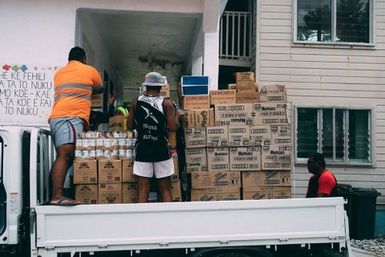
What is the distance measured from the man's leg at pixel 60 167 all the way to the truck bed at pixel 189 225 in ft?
1.32

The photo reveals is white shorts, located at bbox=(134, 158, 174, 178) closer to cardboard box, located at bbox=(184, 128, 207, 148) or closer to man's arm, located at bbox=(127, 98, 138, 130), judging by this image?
cardboard box, located at bbox=(184, 128, 207, 148)

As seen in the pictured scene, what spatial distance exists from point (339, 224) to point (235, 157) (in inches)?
49.8

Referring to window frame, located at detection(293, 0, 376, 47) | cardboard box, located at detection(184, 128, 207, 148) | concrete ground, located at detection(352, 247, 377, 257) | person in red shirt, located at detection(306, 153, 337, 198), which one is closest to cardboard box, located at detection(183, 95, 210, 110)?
cardboard box, located at detection(184, 128, 207, 148)

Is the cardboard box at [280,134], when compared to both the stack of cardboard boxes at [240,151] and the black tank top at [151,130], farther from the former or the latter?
the black tank top at [151,130]

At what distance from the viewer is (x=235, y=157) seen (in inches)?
221

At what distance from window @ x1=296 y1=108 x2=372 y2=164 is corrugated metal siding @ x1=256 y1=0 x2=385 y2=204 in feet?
0.77

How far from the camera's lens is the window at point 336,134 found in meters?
11.7

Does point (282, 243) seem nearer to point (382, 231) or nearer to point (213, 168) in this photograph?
point (213, 168)

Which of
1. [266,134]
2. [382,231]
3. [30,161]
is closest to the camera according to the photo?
[30,161]

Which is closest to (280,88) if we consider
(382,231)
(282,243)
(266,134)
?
(266,134)

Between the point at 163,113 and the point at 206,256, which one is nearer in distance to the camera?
the point at 206,256

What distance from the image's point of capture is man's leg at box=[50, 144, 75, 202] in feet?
16.8

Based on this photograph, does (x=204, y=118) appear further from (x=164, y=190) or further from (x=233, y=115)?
(x=164, y=190)

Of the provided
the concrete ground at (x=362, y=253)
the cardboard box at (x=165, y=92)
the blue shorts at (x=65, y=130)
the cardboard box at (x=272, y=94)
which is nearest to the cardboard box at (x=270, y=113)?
the cardboard box at (x=272, y=94)
